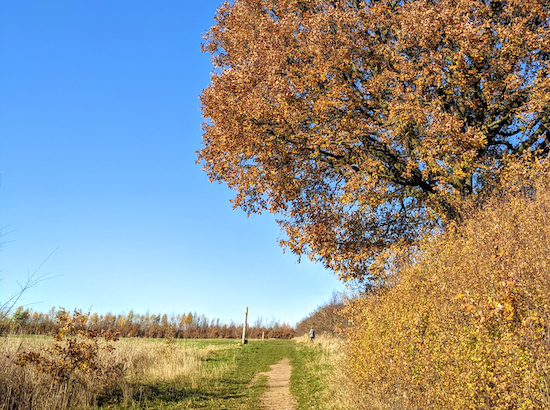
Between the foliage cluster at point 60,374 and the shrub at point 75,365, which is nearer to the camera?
the foliage cluster at point 60,374

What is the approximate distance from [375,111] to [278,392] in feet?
33.5

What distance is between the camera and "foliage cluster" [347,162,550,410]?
16.6 feet

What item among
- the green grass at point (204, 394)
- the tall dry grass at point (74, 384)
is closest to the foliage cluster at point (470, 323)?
the green grass at point (204, 394)

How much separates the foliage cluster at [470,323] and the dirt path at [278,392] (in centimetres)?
259

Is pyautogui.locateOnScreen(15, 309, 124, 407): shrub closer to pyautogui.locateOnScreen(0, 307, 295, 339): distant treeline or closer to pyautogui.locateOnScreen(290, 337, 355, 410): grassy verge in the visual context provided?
pyautogui.locateOnScreen(290, 337, 355, 410): grassy verge

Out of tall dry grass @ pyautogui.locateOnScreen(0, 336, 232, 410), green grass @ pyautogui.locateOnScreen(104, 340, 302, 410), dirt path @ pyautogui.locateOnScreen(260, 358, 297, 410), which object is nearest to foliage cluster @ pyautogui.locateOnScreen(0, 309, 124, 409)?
tall dry grass @ pyautogui.locateOnScreen(0, 336, 232, 410)

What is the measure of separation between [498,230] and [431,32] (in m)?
6.63

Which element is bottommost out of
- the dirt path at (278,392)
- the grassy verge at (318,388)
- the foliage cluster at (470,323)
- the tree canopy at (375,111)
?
the dirt path at (278,392)

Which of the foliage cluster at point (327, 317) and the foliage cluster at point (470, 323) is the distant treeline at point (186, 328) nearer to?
the foliage cluster at point (327, 317)

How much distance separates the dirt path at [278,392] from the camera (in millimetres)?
10469

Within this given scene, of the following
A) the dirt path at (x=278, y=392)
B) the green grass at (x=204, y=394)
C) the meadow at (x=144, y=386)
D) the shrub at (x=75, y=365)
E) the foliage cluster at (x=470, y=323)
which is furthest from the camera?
the dirt path at (x=278, y=392)

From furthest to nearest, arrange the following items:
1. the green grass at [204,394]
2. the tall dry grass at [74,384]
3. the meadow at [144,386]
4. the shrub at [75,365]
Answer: the green grass at [204,394]
the shrub at [75,365]
the meadow at [144,386]
the tall dry grass at [74,384]

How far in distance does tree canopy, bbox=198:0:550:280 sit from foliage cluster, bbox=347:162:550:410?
2883mm

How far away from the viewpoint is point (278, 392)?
12297 millimetres
